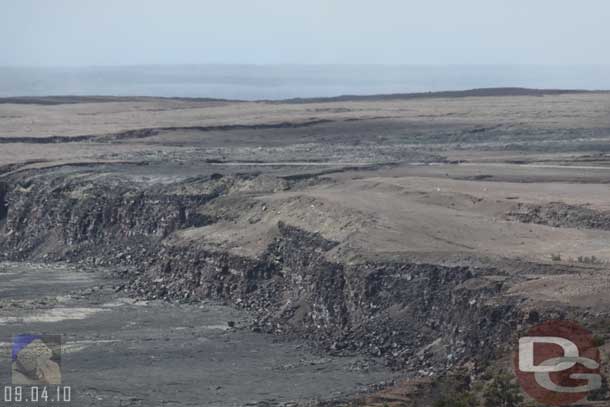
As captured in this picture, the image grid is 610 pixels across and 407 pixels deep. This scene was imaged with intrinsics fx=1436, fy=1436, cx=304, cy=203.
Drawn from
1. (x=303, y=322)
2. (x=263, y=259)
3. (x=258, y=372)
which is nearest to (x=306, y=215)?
(x=263, y=259)

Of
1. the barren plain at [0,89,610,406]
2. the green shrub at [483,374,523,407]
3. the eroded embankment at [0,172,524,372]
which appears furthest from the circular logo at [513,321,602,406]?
the eroded embankment at [0,172,524,372]

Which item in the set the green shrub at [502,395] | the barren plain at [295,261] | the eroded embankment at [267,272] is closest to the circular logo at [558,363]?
the green shrub at [502,395]

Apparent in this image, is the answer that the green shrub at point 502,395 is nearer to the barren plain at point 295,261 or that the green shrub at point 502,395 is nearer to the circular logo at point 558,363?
the circular logo at point 558,363

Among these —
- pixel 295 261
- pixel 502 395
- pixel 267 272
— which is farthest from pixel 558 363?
pixel 267 272

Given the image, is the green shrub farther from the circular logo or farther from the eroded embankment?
the eroded embankment

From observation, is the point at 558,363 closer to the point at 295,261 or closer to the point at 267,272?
the point at 295,261

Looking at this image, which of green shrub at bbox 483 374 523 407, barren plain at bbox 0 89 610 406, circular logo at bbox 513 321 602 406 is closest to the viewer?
green shrub at bbox 483 374 523 407

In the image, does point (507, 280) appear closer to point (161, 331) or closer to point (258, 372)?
point (258, 372)

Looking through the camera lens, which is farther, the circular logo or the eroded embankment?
the eroded embankment
